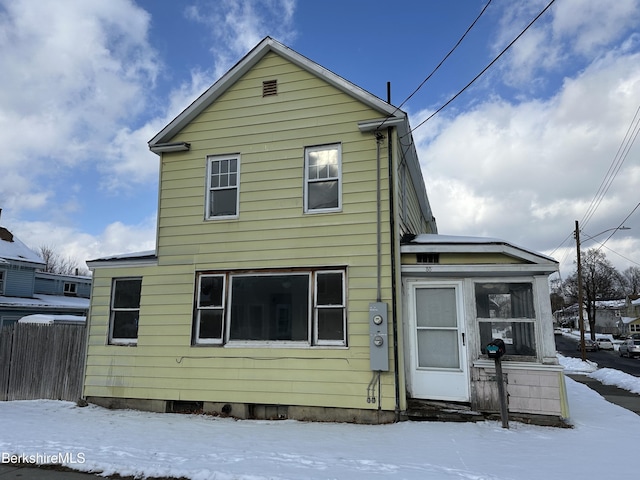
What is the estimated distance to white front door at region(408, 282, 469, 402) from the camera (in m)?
7.54

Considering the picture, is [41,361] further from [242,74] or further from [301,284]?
[242,74]

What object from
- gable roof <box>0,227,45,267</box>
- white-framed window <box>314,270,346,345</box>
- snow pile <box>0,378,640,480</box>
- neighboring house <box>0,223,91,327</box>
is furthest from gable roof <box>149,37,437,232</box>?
gable roof <box>0,227,45,267</box>

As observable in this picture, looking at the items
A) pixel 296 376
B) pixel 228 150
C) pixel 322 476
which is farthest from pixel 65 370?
pixel 322 476

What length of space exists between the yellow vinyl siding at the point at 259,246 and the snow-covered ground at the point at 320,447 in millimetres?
729

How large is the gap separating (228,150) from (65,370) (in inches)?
248

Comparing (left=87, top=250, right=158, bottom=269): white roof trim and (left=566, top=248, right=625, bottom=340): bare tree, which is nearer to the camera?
(left=87, top=250, right=158, bottom=269): white roof trim

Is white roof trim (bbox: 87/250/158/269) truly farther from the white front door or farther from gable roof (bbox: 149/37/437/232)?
the white front door

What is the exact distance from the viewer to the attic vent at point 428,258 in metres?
7.93

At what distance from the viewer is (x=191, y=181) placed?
941 centimetres

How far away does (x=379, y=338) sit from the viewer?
748cm

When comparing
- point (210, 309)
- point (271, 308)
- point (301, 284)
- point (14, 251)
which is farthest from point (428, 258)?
point (14, 251)

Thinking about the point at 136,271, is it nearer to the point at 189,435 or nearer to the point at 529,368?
the point at 189,435

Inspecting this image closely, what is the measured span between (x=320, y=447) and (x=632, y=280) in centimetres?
12466

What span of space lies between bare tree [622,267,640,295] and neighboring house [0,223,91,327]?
117 meters
